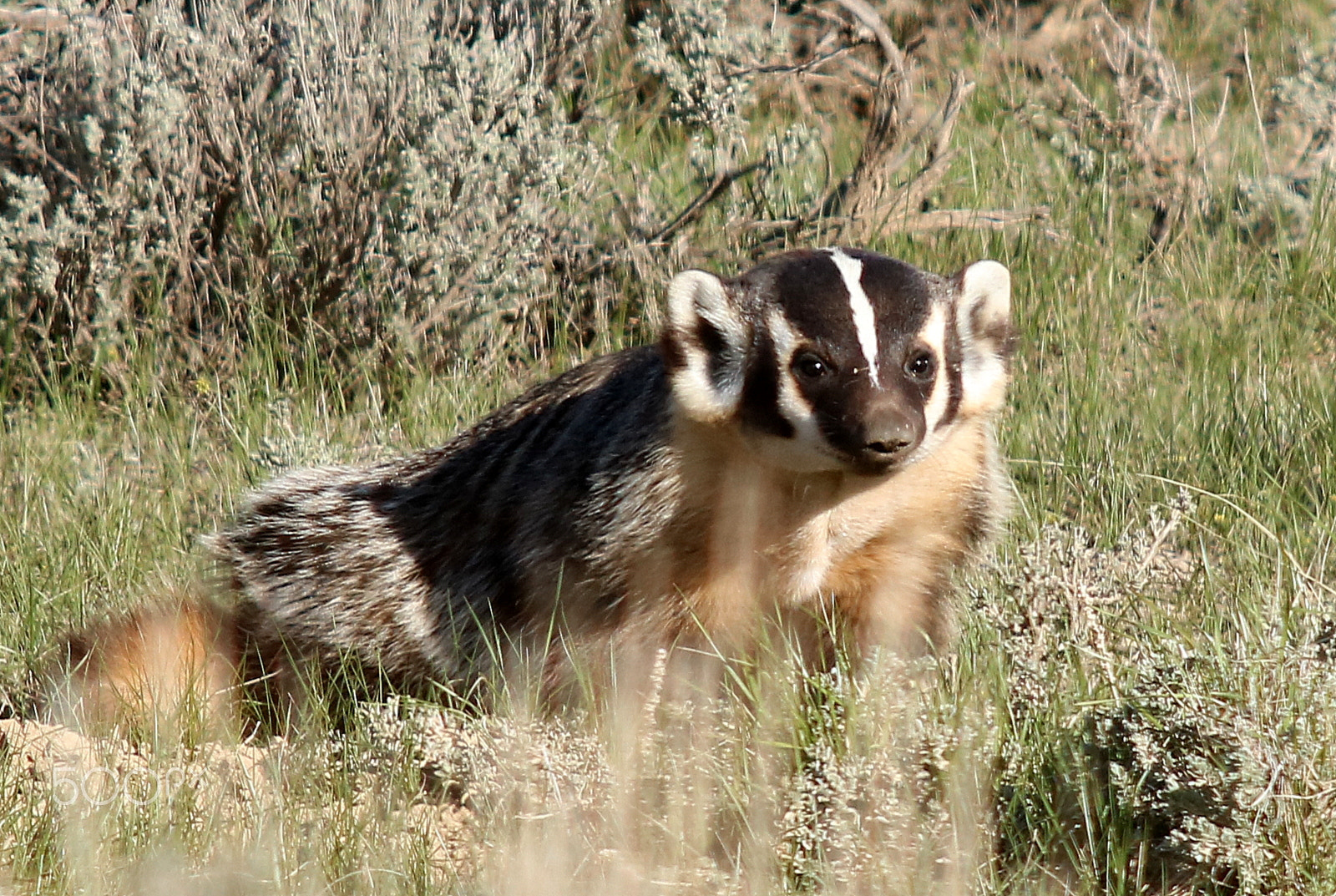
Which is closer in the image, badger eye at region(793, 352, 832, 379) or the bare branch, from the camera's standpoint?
badger eye at region(793, 352, 832, 379)

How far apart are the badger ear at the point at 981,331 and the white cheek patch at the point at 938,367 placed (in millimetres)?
57

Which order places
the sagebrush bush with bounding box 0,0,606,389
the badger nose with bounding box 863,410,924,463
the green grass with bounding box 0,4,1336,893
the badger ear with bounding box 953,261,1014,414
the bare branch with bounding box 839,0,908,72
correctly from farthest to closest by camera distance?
the bare branch with bounding box 839,0,908,72
the sagebrush bush with bounding box 0,0,606,389
the badger ear with bounding box 953,261,1014,414
the badger nose with bounding box 863,410,924,463
the green grass with bounding box 0,4,1336,893

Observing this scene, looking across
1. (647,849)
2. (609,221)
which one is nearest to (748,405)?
(647,849)

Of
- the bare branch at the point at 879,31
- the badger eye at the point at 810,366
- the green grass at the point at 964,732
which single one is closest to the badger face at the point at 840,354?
the badger eye at the point at 810,366

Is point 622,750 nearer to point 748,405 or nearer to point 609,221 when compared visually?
point 748,405

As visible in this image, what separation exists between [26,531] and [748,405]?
5.98 feet

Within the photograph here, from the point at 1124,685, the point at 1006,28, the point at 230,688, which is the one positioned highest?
the point at 1006,28

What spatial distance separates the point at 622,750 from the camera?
100 inches

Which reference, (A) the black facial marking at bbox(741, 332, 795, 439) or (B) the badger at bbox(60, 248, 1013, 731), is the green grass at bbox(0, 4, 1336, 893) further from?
(A) the black facial marking at bbox(741, 332, 795, 439)

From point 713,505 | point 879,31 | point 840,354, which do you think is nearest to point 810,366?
point 840,354

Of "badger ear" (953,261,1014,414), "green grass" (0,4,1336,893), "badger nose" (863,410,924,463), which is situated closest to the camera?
"green grass" (0,4,1336,893)

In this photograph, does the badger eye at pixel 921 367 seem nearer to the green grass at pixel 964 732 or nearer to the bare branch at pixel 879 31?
the green grass at pixel 964 732

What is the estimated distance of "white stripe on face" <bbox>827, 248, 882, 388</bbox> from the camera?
2.50 meters

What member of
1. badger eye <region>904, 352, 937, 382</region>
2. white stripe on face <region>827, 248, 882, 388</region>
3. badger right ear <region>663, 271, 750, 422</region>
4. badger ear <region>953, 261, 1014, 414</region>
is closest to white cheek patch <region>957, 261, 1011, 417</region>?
badger ear <region>953, 261, 1014, 414</region>
